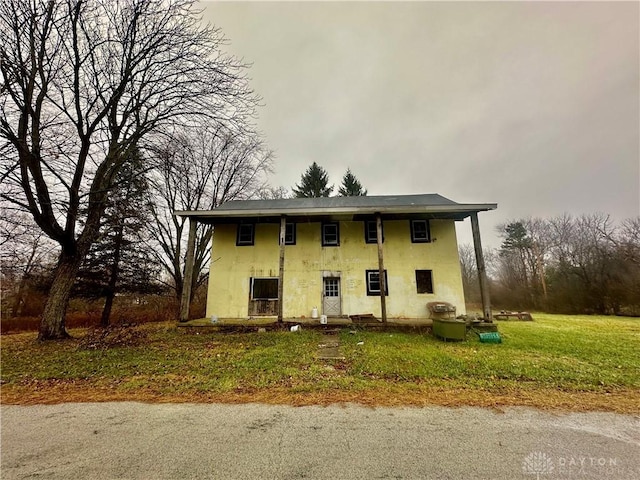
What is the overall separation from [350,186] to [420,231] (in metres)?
17.5

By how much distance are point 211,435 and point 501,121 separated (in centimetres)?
2225

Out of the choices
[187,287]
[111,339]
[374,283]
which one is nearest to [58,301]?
[111,339]

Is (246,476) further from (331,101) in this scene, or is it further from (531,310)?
(531,310)

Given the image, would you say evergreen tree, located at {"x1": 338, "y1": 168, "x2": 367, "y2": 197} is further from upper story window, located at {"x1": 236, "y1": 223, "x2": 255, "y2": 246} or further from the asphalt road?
the asphalt road

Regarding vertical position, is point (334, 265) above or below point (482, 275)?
above

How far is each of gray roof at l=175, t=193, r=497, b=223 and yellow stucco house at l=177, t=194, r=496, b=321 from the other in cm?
17

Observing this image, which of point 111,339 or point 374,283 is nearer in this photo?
point 111,339

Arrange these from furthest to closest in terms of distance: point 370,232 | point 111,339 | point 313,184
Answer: point 313,184 → point 370,232 → point 111,339

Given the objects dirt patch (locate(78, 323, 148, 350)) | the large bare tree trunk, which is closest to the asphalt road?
dirt patch (locate(78, 323, 148, 350))

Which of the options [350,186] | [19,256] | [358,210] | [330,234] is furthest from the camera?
[350,186]

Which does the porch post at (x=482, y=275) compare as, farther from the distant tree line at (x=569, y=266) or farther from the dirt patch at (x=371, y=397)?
the distant tree line at (x=569, y=266)

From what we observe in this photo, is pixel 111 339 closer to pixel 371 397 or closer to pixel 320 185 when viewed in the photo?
pixel 371 397

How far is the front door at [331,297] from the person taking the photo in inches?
448

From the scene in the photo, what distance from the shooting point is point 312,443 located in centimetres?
273
